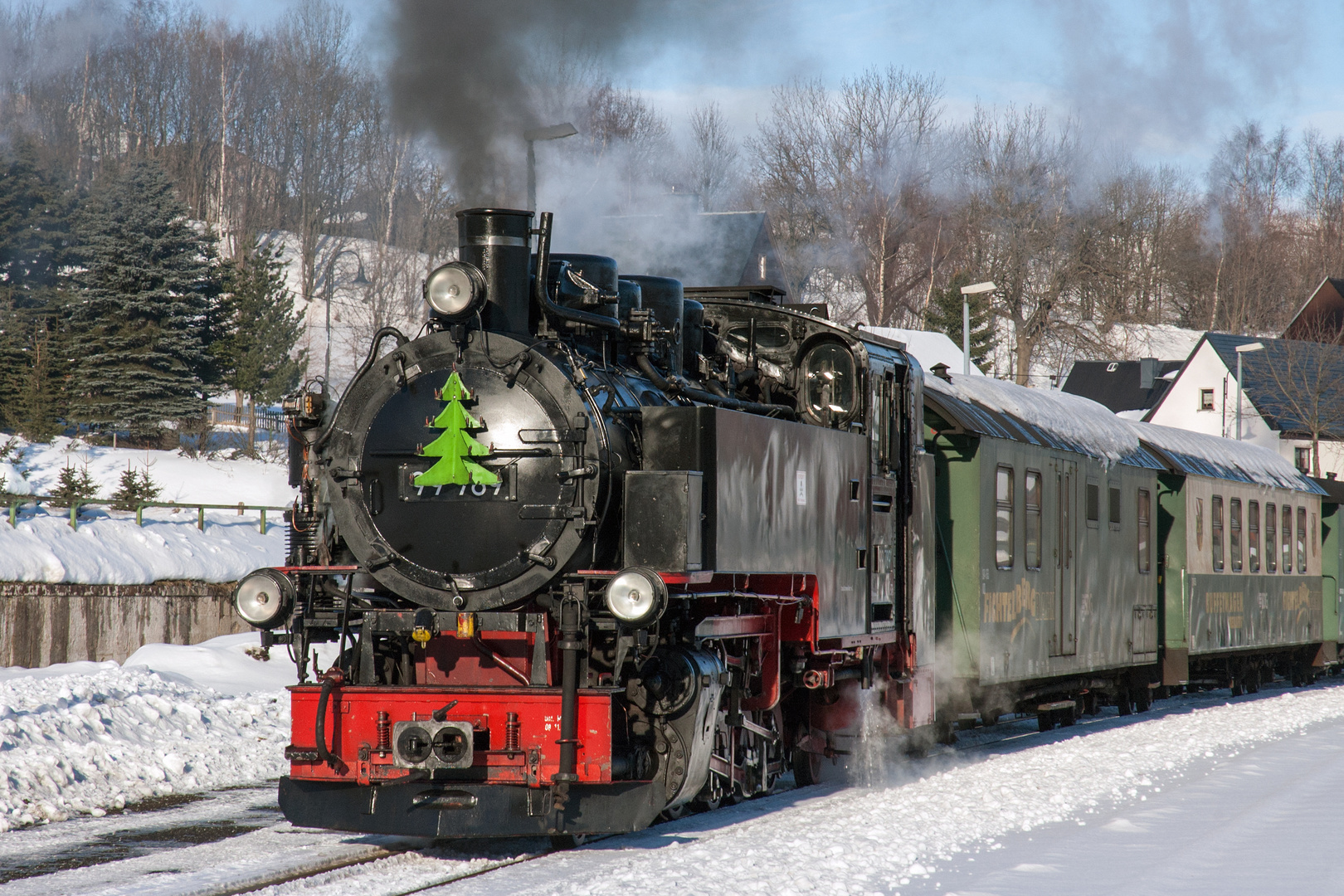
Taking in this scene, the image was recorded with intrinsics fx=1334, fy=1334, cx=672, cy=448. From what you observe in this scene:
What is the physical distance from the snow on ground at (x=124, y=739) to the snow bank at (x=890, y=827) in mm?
3492

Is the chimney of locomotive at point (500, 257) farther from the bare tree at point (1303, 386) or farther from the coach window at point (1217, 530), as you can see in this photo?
the bare tree at point (1303, 386)

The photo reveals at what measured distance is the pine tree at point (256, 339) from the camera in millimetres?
28609

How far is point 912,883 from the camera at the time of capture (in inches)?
216

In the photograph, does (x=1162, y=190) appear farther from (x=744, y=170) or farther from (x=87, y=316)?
(x=87, y=316)

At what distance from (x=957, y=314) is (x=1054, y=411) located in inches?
1285

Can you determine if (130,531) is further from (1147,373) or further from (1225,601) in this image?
(1147,373)

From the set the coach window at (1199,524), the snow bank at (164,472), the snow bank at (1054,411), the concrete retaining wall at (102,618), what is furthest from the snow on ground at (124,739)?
the snow bank at (164,472)

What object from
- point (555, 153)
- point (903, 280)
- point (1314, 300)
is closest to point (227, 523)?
point (555, 153)

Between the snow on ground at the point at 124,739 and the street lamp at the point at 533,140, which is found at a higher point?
the street lamp at the point at 533,140

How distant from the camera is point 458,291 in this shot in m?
6.32

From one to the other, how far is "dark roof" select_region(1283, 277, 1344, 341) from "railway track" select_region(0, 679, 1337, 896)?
58.7m

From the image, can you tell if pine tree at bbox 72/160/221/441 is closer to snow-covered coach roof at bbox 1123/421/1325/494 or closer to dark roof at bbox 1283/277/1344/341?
snow-covered coach roof at bbox 1123/421/1325/494

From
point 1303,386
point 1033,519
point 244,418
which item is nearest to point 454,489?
point 1033,519

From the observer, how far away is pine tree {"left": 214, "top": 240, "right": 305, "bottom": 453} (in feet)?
93.9
